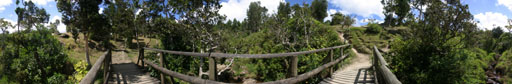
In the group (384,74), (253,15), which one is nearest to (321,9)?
(253,15)

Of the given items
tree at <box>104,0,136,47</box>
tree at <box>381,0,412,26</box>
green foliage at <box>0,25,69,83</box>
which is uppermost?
tree at <box>381,0,412,26</box>

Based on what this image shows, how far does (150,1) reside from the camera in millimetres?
8195

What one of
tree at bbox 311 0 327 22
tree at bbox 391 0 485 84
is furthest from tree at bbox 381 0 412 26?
tree at bbox 391 0 485 84

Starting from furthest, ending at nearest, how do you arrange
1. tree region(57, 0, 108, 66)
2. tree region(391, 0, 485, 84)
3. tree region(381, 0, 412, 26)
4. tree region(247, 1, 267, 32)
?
tree region(247, 1, 267, 32) < tree region(381, 0, 412, 26) < tree region(57, 0, 108, 66) < tree region(391, 0, 485, 84)

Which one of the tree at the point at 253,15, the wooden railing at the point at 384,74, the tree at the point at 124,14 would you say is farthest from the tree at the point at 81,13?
the tree at the point at 253,15

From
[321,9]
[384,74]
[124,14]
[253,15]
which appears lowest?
[384,74]

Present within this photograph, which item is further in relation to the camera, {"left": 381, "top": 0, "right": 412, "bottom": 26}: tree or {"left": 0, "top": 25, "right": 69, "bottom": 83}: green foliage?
{"left": 381, "top": 0, "right": 412, "bottom": 26}: tree

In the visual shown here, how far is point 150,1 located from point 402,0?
34.8m

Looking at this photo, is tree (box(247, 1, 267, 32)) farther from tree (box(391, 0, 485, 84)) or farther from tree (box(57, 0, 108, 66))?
tree (box(391, 0, 485, 84))

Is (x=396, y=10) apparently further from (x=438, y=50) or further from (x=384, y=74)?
(x=384, y=74)

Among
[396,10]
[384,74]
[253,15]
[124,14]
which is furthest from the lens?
[253,15]

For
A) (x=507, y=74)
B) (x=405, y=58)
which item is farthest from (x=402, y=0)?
(x=405, y=58)

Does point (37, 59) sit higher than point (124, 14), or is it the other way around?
point (124, 14)

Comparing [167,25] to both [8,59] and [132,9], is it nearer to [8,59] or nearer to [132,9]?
[132,9]
